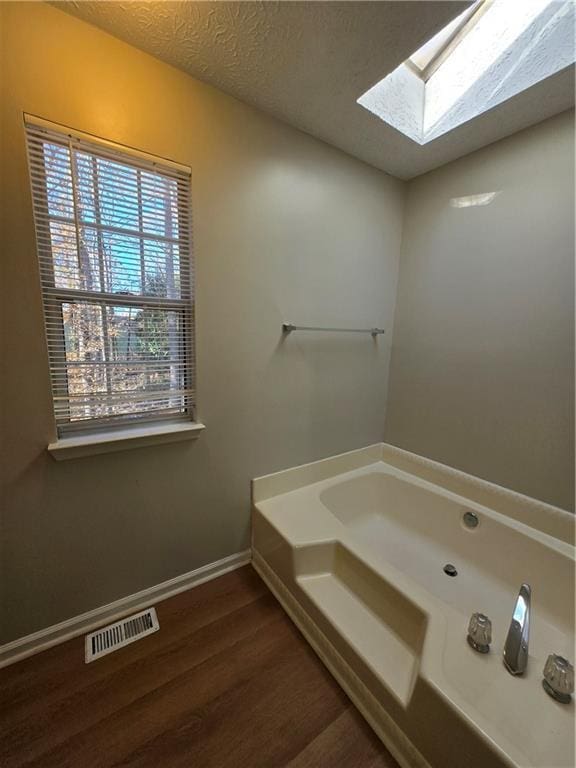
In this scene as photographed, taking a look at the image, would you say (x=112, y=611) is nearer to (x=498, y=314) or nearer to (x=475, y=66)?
(x=498, y=314)

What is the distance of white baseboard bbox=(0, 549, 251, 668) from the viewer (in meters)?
1.25

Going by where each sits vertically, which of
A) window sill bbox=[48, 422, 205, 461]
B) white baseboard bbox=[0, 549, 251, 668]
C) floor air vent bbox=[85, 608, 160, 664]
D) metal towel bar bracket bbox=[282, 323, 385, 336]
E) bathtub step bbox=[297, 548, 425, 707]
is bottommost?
floor air vent bbox=[85, 608, 160, 664]

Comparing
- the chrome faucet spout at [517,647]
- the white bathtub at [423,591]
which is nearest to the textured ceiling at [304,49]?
the white bathtub at [423,591]

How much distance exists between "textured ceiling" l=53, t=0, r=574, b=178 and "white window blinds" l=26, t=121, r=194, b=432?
15.4 inches

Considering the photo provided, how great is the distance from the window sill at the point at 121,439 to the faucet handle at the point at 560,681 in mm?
1540

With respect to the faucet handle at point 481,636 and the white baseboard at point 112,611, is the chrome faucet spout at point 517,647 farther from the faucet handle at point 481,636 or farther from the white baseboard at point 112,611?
the white baseboard at point 112,611

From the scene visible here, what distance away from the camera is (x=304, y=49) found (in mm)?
1100

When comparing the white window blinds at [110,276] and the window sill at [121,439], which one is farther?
the window sill at [121,439]

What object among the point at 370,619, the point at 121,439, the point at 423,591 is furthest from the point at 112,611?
the point at 423,591

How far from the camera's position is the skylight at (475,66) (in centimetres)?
120

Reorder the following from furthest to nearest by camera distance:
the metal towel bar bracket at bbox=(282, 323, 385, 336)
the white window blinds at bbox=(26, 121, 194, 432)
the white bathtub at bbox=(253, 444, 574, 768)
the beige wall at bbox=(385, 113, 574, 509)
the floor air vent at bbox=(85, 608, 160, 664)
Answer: the metal towel bar bracket at bbox=(282, 323, 385, 336)
the beige wall at bbox=(385, 113, 574, 509)
the floor air vent at bbox=(85, 608, 160, 664)
the white window blinds at bbox=(26, 121, 194, 432)
the white bathtub at bbox=(253, 444, 574, 768)

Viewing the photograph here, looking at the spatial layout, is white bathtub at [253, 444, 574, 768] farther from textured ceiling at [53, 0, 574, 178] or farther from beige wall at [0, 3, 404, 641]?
textured ceiling at [53, 0, 574, 178]

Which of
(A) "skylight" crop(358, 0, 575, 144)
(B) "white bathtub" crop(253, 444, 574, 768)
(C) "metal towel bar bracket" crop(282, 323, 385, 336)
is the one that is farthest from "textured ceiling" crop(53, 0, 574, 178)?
(B) "white bathtub" crop(253, 444, 574, 768)

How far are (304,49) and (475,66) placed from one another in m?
0.94
